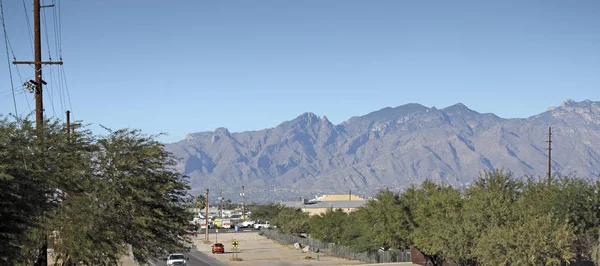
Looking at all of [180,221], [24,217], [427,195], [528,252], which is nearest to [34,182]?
[24,217]

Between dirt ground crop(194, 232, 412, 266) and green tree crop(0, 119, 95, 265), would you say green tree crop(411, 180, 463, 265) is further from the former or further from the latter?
green tree crop(0, 119, 95, 265)

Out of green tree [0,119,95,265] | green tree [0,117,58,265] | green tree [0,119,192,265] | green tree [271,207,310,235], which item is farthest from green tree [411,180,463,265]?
green tree [271,207,310,235]

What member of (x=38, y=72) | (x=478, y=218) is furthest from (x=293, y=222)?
(x=38, y=72)

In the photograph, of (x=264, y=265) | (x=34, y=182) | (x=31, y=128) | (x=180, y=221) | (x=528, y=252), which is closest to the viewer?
(x=34, y=182)

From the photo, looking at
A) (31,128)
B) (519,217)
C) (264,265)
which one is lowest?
(264,265)

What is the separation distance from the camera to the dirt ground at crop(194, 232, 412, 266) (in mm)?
80419

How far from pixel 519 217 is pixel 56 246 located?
29.5 meters

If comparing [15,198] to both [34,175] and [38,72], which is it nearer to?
[34,175]

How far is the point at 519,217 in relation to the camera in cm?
4812

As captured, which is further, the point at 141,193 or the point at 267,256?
the point at 267,256

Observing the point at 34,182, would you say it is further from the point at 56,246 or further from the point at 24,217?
the point at 56,246

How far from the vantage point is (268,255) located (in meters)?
92.4

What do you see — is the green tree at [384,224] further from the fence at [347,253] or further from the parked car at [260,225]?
the parked car at [260,225]

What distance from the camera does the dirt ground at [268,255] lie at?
264 feet
